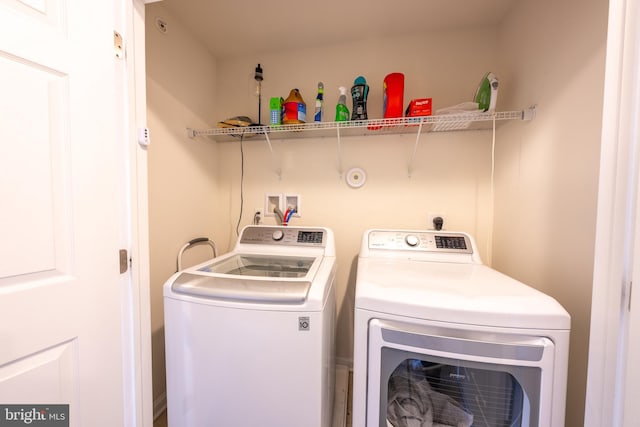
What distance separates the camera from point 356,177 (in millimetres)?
1680

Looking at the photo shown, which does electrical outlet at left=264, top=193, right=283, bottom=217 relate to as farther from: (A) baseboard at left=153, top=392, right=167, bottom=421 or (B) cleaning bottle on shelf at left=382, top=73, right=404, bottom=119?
(A) baseboard at left=153, top=392, right=167, bottom=421

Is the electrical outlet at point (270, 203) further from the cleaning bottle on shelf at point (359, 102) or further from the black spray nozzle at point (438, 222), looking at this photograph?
the black spray nozzle at point (438, 222)

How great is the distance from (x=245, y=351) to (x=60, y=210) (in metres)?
0.75

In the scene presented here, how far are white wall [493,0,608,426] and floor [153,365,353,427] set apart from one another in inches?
40.9

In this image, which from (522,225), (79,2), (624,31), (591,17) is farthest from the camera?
(522,225)

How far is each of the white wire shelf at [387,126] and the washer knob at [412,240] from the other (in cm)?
64

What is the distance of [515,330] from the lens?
682mm

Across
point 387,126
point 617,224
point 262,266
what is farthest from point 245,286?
point 387,126

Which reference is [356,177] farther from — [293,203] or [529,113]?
[529,113]

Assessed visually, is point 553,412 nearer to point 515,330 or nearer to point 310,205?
point 515,330

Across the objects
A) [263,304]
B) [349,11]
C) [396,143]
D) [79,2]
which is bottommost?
[263,304]

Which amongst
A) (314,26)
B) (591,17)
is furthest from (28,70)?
(591,17)

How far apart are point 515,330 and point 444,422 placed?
0.50 m

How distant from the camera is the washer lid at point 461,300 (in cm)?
68
